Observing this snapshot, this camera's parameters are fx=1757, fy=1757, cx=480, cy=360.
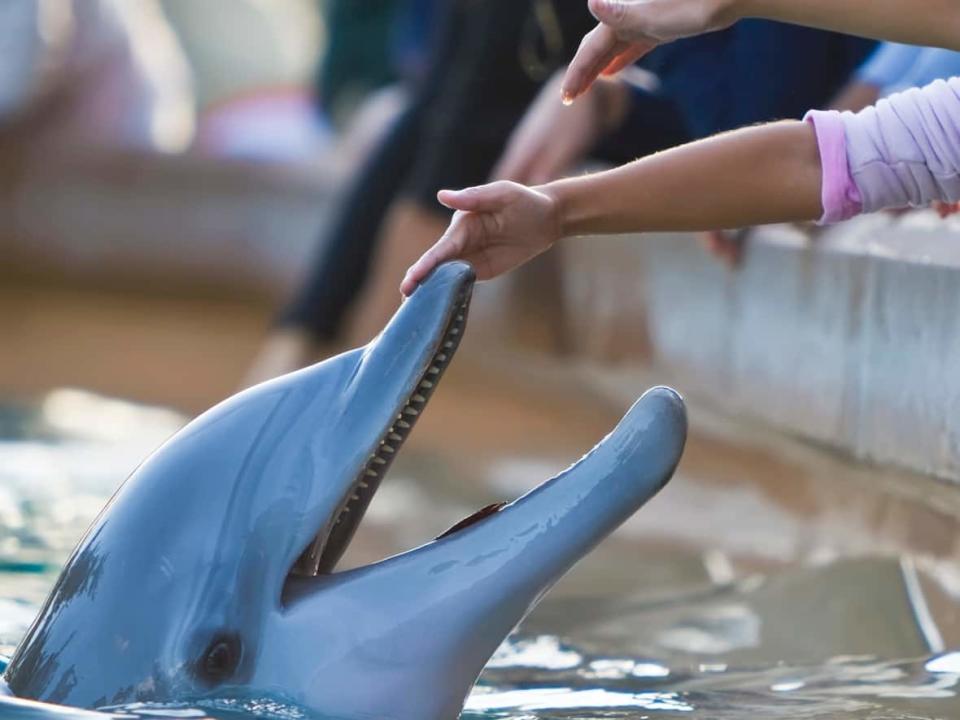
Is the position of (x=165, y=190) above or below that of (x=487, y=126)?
above

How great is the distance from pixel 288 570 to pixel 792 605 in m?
1.56

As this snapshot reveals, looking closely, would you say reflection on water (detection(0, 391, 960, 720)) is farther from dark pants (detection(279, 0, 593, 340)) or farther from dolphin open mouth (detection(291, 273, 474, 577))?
dark pants (detection(279, 0, 593, 340))

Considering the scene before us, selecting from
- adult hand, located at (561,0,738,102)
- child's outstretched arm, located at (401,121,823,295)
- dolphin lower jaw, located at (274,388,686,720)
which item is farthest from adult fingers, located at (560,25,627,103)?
dolphin lower jaw, located at (274,388,686,720)

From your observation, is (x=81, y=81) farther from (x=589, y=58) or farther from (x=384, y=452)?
(x=384, y=452)

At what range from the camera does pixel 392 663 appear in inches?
83.4

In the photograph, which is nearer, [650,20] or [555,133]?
[650,20]

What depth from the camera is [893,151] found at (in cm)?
246

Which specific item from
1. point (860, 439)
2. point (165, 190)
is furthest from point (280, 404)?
point (165, 190)

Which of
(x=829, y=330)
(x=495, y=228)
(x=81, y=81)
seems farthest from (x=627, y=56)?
(x=81, y=81)

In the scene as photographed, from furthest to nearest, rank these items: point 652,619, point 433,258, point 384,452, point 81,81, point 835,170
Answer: point 81,81, point 652,619, point 835,170, point 433,258, point 384,452

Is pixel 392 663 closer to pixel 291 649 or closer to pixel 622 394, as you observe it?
pixel 291 649

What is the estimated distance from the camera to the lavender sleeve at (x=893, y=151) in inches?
96.3

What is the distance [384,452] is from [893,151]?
0.84 m

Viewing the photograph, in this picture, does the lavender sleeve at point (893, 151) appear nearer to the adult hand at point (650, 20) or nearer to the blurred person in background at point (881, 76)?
the adult hand at point (650, 20)
